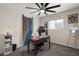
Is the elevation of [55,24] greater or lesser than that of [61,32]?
greater

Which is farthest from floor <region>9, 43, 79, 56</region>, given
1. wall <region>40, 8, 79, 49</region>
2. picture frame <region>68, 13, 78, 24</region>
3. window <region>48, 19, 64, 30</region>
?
picture frame <region>68, 13, 78, 24</region>

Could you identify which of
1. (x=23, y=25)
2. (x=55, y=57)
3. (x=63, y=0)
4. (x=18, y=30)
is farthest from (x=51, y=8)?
(x=55, y=57)

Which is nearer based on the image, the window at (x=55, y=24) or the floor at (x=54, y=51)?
the floor at (x=54, y=51)

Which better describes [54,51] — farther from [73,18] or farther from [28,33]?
[73,18]

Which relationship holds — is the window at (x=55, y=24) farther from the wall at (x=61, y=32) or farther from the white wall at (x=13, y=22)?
the white wall at (x=13, y=22)

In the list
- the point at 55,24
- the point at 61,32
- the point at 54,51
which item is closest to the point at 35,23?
the point at 55,24

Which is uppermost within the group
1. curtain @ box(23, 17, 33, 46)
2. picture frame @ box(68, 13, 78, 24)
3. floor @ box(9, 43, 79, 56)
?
picture frame @ box(68, 13, 78, 24)

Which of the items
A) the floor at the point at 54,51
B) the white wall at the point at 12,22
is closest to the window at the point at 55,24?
the floor at the point at 54,51

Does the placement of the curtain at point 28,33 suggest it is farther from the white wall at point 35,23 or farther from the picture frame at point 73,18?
the picture frame at point 73,18

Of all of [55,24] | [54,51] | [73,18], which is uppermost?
[73,18]

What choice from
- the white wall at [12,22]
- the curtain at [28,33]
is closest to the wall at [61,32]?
the curtain at [28,33]

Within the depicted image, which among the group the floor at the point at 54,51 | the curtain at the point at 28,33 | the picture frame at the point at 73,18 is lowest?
the floor at the point at 54,51

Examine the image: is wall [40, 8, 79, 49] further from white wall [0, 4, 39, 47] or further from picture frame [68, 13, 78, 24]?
white wall [0, 4, 39, 47]

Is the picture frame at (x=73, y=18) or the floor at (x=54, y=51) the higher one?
the picture frame at (x=73, y=18)
